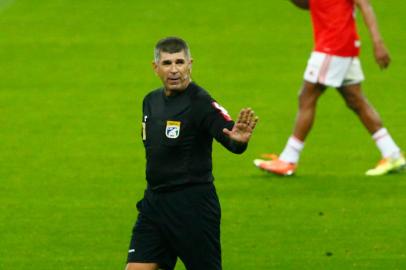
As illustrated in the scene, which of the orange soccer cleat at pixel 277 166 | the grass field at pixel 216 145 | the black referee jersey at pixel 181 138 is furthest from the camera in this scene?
the orange soccer cleat at pixel 277 166

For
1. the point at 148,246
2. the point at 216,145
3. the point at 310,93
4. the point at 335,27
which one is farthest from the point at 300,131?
the point at 148,246

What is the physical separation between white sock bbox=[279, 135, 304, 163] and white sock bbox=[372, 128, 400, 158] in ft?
2.52

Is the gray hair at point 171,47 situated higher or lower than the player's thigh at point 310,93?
higher

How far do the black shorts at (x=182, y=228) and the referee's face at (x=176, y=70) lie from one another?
67cm

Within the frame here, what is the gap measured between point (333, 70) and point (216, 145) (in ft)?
7.56

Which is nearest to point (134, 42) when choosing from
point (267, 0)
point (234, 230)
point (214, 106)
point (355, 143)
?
point (267, 0)

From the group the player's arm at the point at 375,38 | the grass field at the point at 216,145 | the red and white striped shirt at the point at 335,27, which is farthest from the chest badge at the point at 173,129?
the red and white striped shirt at the point at 335,27

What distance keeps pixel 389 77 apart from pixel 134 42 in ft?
14.8

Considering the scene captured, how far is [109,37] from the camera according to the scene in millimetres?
23562

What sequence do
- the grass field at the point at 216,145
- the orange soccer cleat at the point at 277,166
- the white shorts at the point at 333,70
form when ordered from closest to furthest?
1. the grass field at the point at 216,145
2. the white shorts at the point at 333,70
3. the orange soccer cleat at the point at 277,166

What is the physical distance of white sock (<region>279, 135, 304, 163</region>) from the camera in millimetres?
14961

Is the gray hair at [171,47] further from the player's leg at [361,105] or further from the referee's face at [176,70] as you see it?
the player's leg at [361,105]

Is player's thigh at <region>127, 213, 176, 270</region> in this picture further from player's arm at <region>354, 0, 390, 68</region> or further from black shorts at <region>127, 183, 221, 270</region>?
player's arm at <region>354, 0, 390, 68</region>

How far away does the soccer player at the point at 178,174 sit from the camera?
31.6ft
